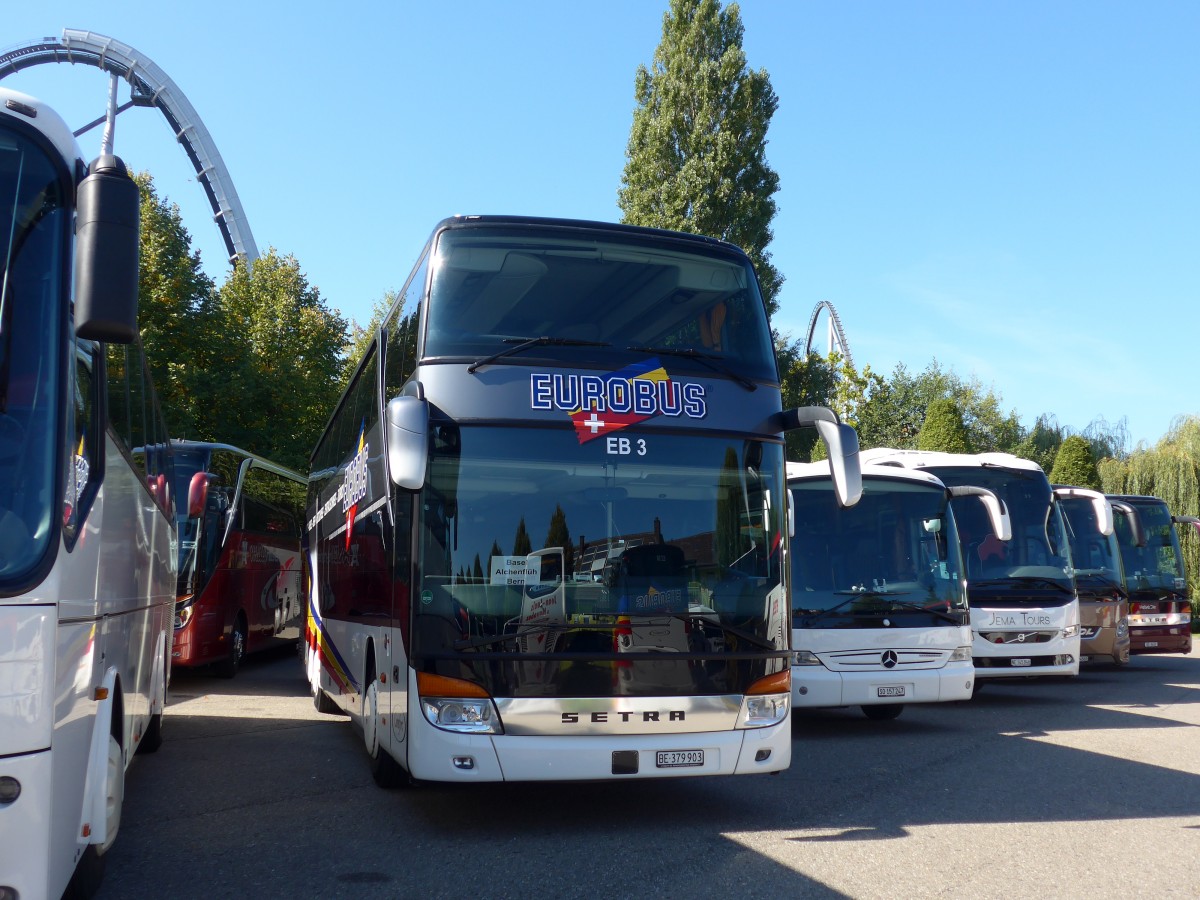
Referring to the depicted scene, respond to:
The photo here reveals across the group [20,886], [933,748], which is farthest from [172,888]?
[933,748]

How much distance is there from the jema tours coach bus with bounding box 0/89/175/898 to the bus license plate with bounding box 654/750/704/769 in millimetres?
3155

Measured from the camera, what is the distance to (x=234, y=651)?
19.2m

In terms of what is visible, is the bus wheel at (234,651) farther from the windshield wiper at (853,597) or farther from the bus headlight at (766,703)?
the bus headlight at (766,703)

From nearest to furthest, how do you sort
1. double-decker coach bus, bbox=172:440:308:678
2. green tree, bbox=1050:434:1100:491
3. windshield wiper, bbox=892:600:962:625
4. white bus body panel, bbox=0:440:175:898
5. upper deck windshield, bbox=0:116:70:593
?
white bus body panel, bbox=0:440:175:898 < upper deck windshield, bbox=0:116:70:593 < windshield wiper, bbox=892:600:962:625 < double-decker coach bus, bbox=172:440:308:678 < green tree, bbox=1050:434:1100:491

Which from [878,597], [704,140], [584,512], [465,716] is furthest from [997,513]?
[704,140]

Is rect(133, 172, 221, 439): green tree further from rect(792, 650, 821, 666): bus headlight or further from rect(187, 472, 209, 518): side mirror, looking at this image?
rect(792, 650, 821, 666): bus headlight

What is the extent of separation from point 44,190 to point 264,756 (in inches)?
281

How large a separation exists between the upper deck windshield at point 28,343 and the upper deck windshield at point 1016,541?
12883 mm

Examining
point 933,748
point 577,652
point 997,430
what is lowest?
point 933,748

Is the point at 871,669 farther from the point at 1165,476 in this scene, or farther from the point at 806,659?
the point at 1165,476

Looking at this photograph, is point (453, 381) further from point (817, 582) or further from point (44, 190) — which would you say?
point (817, 582)

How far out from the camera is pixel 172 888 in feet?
19.7

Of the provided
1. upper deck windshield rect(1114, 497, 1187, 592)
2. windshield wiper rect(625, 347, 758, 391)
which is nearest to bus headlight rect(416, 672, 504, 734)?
windshield wiper rect(625, 347, 758, 391)

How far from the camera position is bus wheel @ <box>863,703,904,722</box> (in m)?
13.9
